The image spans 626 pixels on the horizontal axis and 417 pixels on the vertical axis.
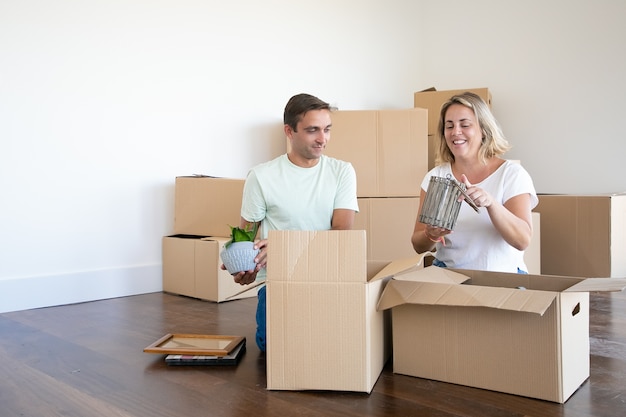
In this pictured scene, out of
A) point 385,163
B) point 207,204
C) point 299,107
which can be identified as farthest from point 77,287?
point 385,163

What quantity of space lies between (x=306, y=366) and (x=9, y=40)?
6.35 ft

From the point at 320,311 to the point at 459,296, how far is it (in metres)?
0.33

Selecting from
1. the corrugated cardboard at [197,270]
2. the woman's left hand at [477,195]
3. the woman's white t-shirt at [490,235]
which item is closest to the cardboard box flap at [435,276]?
the woman's white t-shirt at [490,235]

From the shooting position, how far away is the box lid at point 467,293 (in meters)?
1.31

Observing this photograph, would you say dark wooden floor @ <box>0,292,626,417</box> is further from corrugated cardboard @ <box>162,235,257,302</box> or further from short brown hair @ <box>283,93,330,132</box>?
short brown hair @ <box>283,93,330,132</box>

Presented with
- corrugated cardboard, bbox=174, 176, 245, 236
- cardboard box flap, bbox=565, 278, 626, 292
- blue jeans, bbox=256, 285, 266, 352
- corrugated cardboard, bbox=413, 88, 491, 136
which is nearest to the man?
blue jeans, bbox=256, 285, 266, 352

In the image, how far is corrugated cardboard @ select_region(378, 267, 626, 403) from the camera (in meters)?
1.33

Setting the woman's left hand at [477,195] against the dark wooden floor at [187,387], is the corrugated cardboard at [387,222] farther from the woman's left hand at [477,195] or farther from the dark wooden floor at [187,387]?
the woman's left hand at [477,195]

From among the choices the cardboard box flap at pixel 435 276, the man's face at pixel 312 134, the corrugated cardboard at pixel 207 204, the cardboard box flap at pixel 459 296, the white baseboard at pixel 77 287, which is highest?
the man's face at pixel 312 134

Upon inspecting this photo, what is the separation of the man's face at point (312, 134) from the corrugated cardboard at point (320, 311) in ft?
1.46

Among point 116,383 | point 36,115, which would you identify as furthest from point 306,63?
point 116,383

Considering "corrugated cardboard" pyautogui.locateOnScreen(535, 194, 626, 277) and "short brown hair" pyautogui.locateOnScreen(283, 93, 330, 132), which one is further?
"corrugated cardboard" pyautogui.locateOnScreen(535, 194, 626, 277)

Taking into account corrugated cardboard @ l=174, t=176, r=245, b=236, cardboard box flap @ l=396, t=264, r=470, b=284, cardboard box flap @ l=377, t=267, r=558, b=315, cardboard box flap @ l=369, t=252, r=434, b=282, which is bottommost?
cardboard box flap @ l=377, t=267, r=558, b=315

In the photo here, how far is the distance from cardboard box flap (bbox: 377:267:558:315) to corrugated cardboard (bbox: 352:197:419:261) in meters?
1.56
